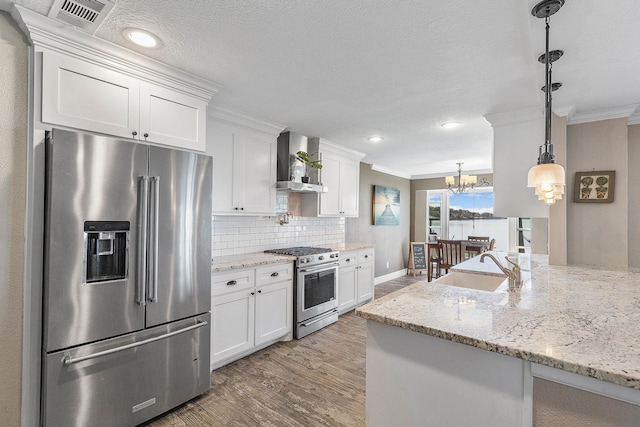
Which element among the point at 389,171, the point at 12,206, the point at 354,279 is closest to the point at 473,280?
the point at 354,279

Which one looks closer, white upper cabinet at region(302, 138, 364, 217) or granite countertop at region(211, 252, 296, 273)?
granite countertop at region(211, 252, 296, 273)

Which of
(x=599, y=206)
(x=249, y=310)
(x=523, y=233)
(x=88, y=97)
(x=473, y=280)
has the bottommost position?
(x=249, y=310)

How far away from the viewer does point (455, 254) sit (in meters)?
5.50

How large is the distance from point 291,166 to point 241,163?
2.22ft

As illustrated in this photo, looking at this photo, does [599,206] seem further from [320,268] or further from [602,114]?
[320,268]

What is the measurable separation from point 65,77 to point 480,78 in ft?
8.91

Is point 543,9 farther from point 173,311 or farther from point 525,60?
point 173,311

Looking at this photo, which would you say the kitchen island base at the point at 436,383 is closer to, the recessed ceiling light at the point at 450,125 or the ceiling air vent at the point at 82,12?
the ceiling air vent at the point at 82,12

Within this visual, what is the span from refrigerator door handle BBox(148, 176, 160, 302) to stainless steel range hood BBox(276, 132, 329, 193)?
164 cm

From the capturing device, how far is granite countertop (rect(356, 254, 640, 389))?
0.97 metres

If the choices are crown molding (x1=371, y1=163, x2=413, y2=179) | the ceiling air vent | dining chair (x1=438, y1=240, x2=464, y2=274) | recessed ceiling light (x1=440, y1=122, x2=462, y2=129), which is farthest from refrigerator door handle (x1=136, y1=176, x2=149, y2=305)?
dining chair (x1=438, y1=240, x2=464, y2=274)

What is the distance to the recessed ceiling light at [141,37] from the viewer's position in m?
1.71

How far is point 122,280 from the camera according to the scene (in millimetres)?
1823

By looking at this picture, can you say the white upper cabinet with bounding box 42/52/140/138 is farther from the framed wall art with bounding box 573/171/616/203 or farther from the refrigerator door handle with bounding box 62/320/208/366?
the framed wall art with bounding box 573/171/616/203
